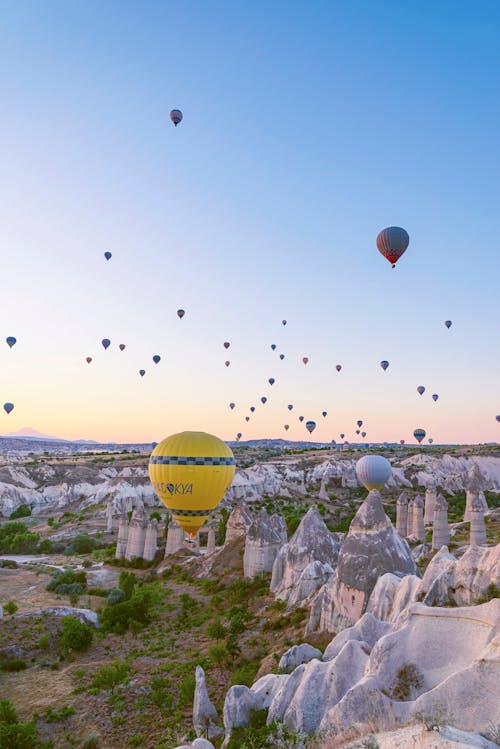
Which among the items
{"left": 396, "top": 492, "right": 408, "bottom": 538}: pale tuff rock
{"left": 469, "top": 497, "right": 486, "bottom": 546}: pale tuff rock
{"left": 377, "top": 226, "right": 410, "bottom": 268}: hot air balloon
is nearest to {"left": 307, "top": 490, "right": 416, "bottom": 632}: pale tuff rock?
{"left": 469, "top": 497, "right": 486, "bottom": 546}: pale tuff rock

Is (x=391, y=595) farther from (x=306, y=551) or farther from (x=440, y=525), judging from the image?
(x=440, y=525)

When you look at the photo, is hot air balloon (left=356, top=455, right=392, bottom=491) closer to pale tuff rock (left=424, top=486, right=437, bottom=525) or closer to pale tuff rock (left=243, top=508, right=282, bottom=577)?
pale tuff rock (left=424, top=486, right=437, bottom=525)

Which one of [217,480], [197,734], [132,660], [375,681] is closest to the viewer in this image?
[375,681]

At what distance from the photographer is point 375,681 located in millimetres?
11391

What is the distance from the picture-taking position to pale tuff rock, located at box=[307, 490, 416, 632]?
20.1 m

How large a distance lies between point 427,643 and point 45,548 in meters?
59.2

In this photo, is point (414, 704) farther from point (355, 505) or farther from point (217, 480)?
point (355, 505)

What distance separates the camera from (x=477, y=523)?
32938mm

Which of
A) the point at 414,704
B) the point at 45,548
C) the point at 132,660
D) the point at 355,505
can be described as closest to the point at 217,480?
the point at 132,660

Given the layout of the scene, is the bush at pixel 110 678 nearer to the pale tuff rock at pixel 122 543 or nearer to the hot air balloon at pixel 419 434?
the pale tuff rock at pixel 122 543

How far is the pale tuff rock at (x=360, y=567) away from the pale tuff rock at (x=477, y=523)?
45.1 ft

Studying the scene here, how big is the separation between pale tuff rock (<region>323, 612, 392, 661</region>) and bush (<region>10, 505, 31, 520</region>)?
84244mm

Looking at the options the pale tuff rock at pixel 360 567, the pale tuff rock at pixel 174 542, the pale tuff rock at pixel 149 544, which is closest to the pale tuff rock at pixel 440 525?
the pale tuff rock at pixel 360 567

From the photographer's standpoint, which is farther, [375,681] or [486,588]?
[486,588]
